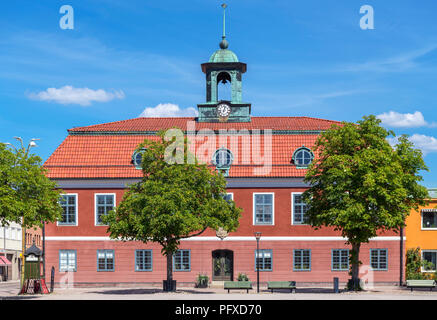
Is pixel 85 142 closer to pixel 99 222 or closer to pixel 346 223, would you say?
pixel 99 222

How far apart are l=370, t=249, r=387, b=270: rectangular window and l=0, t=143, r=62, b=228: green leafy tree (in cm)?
2190

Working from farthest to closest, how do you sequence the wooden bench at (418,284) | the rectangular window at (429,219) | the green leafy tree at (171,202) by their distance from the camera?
1. the rectangular window at (429,219)
2. the wooden bench at (418,284)
3. the green leafy tree at (171,202)

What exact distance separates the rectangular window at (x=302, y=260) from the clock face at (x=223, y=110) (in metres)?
11.2

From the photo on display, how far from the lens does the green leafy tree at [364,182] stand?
40938 millimetres

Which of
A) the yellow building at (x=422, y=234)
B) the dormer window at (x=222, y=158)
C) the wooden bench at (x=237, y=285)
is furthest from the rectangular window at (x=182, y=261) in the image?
the yellow building at (x=422, y=234)

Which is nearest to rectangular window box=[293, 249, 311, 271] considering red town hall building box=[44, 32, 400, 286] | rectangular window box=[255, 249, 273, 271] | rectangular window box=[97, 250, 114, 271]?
red town hall building box=[44, 32, 400, 286]

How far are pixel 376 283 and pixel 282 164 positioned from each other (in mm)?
9986

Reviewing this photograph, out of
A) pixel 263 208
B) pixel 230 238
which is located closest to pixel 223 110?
pixel 263 208

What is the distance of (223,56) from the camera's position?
54.9 m

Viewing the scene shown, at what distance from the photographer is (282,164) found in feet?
166

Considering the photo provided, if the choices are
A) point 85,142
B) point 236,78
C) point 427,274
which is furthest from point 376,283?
point 85,142

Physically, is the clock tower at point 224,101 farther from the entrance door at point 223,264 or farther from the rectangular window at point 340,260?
the rectangular window at point 340,260

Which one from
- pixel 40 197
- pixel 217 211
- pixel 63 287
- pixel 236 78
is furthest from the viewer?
pixel 236 78

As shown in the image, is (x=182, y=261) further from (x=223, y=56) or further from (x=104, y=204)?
(x=223, y=56)
